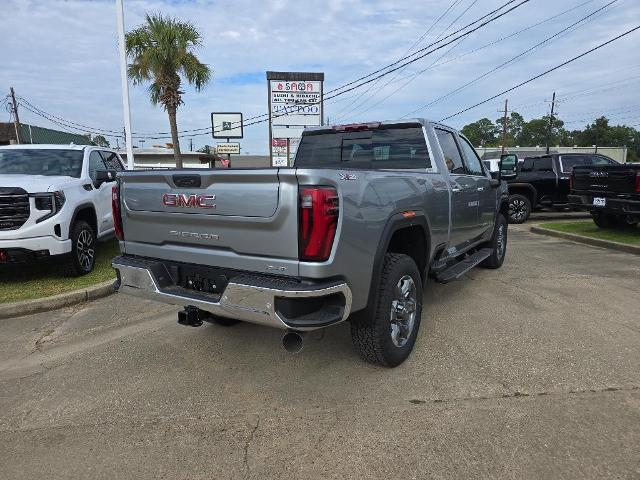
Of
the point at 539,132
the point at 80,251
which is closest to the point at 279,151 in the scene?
the point at 80,251

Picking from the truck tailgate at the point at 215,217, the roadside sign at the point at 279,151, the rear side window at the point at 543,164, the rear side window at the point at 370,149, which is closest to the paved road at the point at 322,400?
the truck tailgate at the point at 215,217

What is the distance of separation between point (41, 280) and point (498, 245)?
638cm

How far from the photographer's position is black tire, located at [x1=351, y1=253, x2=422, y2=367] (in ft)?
11.0

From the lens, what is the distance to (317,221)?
8.96 feet

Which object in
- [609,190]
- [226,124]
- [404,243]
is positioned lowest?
[404,243]

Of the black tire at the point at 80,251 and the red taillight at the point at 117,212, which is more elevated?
the red taillight at the point at 117,212

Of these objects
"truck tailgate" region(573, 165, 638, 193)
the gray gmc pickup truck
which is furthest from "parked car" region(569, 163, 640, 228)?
the gray gmc pickup truck

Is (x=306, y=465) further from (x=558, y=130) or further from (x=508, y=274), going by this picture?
(x=558, y=130)

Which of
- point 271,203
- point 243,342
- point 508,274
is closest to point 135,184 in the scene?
point 271,203

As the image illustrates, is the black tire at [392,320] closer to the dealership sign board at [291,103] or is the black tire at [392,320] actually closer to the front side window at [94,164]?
the front side window at [94,164]

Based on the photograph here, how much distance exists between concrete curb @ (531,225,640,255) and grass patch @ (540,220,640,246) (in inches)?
7.7

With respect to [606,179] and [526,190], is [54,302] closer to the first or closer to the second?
[606,179]

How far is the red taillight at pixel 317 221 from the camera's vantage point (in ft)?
8.94

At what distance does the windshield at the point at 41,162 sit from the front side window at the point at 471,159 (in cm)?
544
